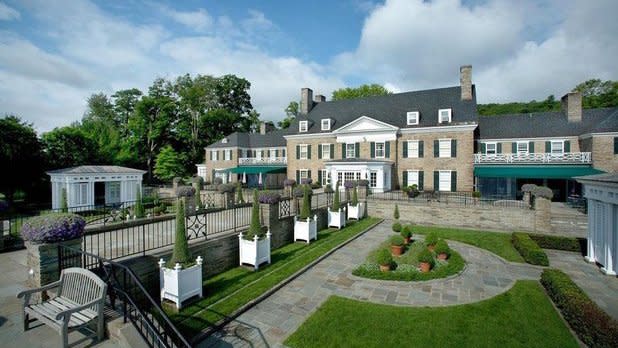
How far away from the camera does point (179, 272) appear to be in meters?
7.96

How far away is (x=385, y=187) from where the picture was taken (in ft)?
100

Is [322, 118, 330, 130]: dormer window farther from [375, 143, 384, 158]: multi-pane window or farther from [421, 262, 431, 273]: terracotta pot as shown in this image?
[421, 262, 431, 273]: terracotta pot

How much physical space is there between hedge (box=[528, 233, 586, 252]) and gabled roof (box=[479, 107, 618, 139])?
16970 millimetres

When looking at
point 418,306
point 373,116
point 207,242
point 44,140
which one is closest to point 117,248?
point 207,242

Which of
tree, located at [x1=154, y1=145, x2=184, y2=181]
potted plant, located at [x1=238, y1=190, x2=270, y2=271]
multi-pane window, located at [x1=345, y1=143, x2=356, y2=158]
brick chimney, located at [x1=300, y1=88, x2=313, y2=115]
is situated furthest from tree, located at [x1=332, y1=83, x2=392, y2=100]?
potted plant, located at [x1=238, y1=190, x2=270, y2=271]

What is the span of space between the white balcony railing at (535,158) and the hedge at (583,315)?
2313 centimetres

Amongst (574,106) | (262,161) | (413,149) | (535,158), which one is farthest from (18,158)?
(574,106)

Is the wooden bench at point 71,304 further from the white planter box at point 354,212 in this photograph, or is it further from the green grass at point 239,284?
the white planter box at point 354,212

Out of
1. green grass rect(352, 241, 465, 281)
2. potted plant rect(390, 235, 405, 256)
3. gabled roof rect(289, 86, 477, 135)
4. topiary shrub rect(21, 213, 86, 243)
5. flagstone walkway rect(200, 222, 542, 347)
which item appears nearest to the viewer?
topiary shrub rect(21, 213, 86, 243)

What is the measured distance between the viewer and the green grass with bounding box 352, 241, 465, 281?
10.9 metres

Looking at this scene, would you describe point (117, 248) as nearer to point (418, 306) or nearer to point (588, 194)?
point (418, 306)

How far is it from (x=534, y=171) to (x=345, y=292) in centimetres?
2645

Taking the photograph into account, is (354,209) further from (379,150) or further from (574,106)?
(574,106)

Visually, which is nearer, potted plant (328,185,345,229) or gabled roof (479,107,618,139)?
potted plant (328,185,345,229)
